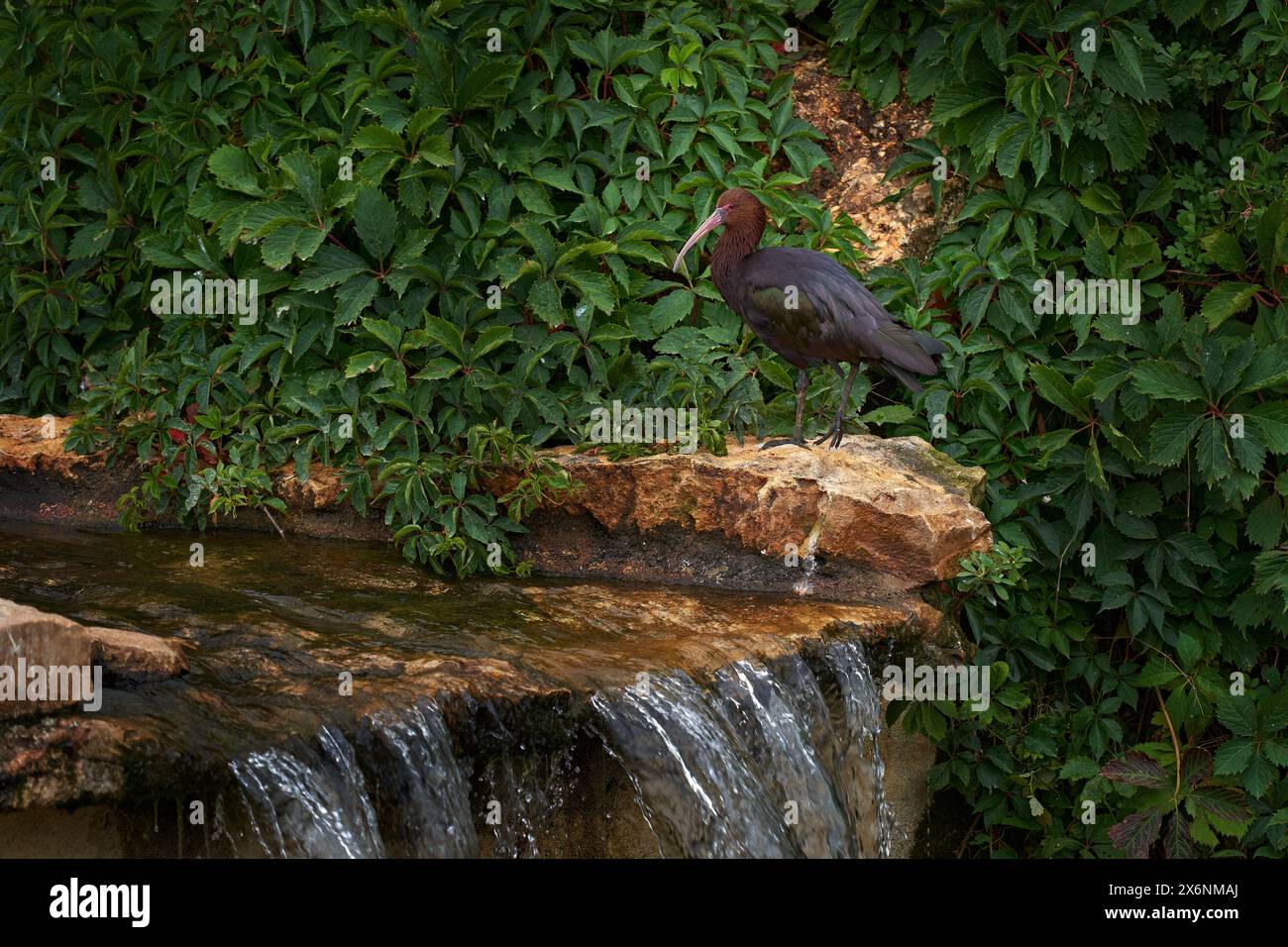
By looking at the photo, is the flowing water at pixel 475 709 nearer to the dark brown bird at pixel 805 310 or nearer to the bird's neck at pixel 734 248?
the dark brown bird at pixel 805 310

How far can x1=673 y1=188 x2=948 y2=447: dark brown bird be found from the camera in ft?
18.5

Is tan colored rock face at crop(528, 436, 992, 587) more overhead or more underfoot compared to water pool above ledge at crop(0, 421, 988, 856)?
more overhead

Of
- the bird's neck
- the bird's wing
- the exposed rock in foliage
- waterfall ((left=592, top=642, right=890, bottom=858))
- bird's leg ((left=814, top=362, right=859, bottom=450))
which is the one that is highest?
the exposed rock in foliage

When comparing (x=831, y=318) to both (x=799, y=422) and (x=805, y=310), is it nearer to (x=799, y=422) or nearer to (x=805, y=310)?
(x=805, y=310)

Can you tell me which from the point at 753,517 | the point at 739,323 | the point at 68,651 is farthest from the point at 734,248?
the point at 68,651

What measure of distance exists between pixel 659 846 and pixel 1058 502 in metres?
2.77

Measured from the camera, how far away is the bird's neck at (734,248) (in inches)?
235

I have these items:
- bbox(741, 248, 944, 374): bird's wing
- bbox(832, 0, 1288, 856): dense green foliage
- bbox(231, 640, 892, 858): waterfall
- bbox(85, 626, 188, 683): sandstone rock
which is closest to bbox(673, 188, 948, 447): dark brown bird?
bbox(741, 248, 944, 374): bird's wing

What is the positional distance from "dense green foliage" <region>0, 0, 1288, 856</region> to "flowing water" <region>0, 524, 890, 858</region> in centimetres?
70

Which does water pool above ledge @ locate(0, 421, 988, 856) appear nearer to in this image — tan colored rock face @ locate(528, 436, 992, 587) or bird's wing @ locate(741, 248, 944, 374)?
tan colored rock face @ locate(528, 436, 992, 587)

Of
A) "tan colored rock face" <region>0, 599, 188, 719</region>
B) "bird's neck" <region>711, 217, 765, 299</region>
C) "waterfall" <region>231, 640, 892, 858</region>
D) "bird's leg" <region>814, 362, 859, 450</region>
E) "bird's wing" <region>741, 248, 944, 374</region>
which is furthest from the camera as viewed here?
"bird's neck" <region>711, 217, 765, 299</region>

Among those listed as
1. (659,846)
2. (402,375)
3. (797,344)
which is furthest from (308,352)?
(659,846)

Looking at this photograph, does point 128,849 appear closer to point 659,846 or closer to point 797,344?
point 659,846

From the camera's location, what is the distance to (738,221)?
19.8 feet
